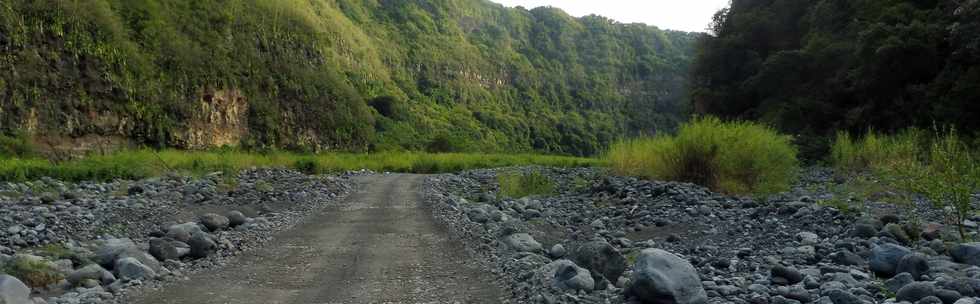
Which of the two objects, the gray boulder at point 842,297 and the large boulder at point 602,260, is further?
the large boulder at point 602,260

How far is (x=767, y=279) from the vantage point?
21.6ft

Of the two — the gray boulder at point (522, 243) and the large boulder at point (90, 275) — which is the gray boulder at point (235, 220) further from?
the gray boulder at point (522, 243)

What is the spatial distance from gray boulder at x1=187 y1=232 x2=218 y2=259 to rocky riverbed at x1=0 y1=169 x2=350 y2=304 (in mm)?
13

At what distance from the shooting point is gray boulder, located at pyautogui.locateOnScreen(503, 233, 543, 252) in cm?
899

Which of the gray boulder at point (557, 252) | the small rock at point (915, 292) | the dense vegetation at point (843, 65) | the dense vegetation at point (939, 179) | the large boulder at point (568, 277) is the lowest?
the gray boulder at point (557, 252)

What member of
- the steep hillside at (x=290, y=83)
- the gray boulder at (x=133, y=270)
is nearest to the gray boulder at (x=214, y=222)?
the gray boulder at (x=133, y=270)

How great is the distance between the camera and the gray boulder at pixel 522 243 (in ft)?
29.5

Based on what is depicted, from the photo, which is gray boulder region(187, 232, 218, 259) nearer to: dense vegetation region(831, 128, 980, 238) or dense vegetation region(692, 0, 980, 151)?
dense vegetation region(831, 128, 980, 238)

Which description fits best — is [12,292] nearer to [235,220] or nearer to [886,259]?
[235,220]

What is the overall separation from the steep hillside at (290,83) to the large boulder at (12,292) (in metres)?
32.0

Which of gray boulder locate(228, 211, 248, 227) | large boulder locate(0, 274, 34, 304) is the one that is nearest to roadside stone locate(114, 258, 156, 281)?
large boulder locate(0, 274, 34, 304)

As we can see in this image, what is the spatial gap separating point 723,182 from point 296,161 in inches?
960

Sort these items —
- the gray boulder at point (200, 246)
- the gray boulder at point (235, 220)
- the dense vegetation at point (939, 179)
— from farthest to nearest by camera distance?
the gray boulder at point (235, 220) → the dense vegetation at point (939, 179) → the gray boulder at point (200, 246)

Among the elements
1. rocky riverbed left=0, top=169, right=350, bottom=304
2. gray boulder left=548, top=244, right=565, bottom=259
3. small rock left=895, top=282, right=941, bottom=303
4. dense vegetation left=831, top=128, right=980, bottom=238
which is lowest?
rocky riverbed left=0, top=169, right=350, bottom=304
